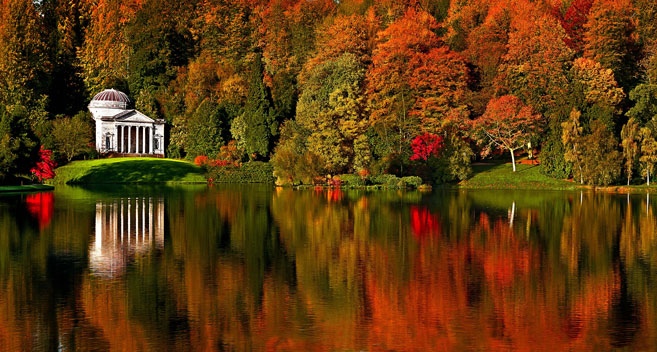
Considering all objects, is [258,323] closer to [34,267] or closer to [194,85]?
[34,267]

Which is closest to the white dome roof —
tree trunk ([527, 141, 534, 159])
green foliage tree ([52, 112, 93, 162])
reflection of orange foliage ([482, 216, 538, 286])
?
green foliage tree ([52, 112, 93, 162])

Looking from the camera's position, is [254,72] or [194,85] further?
[194,85]

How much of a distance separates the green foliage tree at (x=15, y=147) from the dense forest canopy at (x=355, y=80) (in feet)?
0.41

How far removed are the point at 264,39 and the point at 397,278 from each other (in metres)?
85.5

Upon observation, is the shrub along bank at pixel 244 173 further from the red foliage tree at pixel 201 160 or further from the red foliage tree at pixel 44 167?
the red foliage tree at pixel 44 167

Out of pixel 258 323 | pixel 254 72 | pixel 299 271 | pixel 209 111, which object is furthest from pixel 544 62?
pixel 258 323

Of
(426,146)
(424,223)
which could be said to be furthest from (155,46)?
(424,223)

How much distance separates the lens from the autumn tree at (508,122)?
229 ft

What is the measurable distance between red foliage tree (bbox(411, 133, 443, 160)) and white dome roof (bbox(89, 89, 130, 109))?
4322 cm

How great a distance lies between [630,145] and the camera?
60.9m

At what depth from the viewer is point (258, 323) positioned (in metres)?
14.1

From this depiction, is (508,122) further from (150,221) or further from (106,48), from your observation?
(106,48)

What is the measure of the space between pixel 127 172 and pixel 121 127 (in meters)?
21.2

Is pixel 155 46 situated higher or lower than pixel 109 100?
higher
